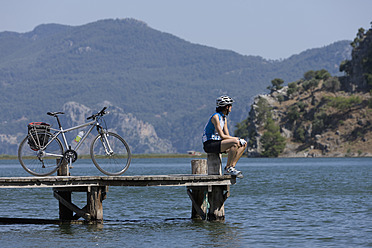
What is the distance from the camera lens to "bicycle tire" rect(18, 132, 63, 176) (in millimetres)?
24375

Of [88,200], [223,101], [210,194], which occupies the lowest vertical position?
[88,200]

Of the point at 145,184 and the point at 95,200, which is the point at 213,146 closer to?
the point at 145,184

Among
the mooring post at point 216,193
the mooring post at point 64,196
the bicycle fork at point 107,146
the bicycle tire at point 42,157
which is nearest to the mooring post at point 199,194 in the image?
the mooring post at point 216,193

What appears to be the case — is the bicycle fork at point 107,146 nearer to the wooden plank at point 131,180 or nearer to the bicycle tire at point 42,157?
the wooden plank at point 131,180

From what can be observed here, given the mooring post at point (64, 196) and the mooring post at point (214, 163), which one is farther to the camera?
the mooring post at point (64, 196)

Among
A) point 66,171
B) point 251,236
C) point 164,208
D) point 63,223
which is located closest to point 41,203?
point 164,208

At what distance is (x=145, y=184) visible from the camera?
24.5 meters

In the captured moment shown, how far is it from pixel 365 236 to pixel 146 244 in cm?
812

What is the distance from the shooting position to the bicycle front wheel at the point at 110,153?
24500mm

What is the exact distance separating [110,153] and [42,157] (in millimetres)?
2393

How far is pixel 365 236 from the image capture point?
984 inches

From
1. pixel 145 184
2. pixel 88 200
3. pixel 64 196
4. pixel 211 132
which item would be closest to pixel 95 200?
pixel 88 200

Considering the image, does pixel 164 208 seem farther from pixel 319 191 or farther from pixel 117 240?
pixel 319 191

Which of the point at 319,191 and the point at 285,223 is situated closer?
the point at 285,223
